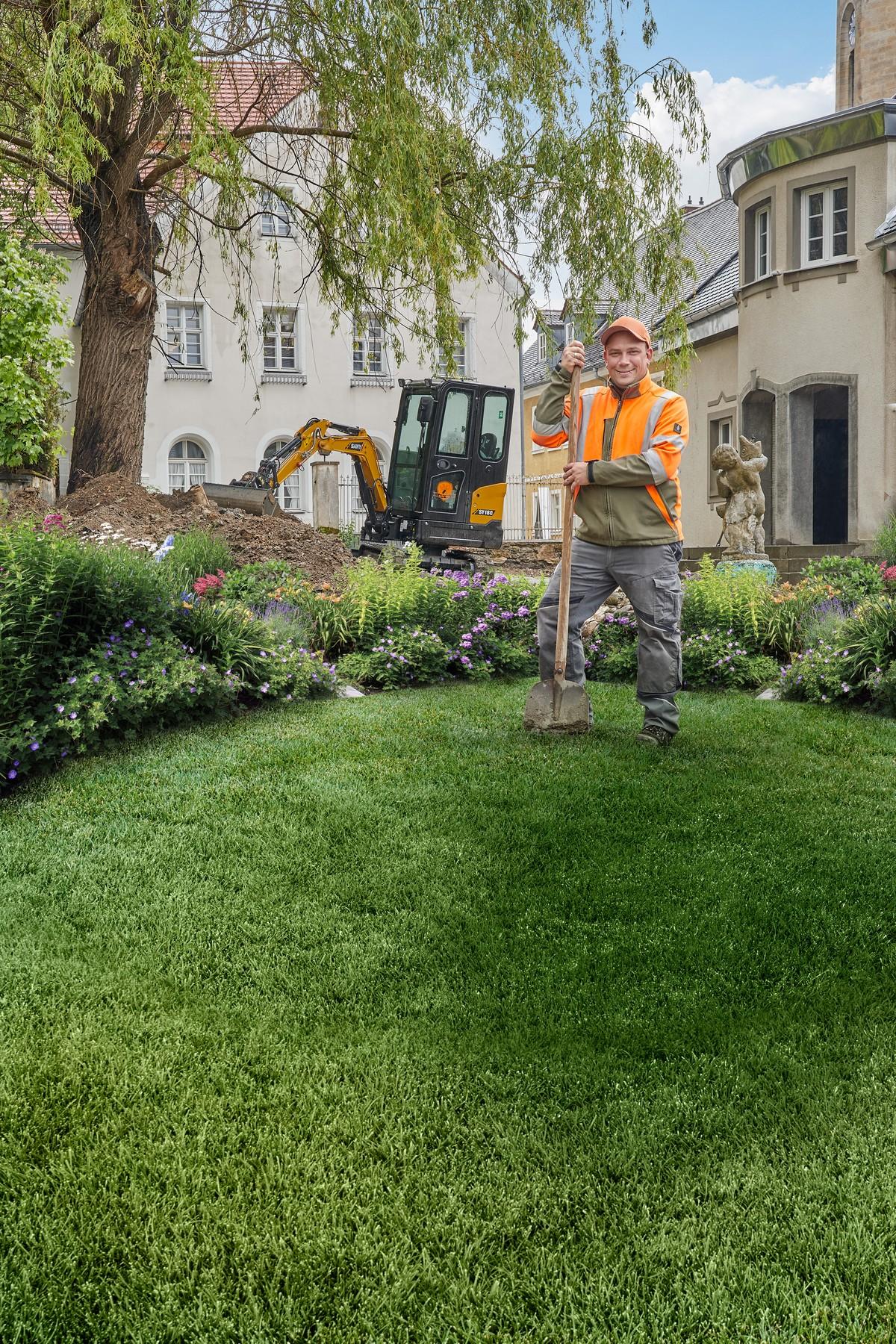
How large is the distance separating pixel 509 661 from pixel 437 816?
144 inches

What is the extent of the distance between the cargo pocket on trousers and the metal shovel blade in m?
0.58

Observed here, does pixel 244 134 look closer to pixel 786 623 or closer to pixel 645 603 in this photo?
pixel 786 623

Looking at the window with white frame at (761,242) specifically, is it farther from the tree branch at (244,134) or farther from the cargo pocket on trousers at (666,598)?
the cargo pocket on trousers at (666,598)

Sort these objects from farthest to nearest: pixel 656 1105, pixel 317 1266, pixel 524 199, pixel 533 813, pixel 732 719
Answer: pixel 524 199 < pixel 732 719 < pixel 533 813 < pixel 656 1105 < pixel 317 1266

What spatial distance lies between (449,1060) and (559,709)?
3.39 m

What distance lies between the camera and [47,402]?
18531 mm

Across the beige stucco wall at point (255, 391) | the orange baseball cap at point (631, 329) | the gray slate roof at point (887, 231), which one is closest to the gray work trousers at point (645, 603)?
the orange baseball cap at point (631, 329)

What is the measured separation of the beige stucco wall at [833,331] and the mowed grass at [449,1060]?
1458 cm

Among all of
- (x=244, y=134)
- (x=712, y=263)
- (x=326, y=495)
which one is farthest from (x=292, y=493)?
(x=244, y=134)

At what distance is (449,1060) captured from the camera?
9.55 feet

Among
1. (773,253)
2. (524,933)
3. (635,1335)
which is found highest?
(773,253)

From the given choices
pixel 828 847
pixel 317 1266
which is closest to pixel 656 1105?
pixel 317 1266

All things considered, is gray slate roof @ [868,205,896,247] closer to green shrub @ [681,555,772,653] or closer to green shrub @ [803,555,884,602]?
green shrub @ [803,555,884,602]

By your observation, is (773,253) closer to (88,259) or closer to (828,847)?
(88,259)
